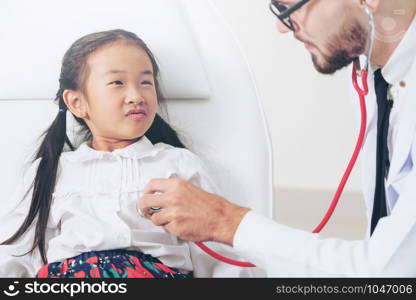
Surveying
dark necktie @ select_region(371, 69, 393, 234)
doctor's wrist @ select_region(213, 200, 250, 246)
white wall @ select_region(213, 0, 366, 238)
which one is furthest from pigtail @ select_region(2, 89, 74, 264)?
dark necktie @ select_region(371, 69, 393, 234)

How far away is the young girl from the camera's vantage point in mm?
1121

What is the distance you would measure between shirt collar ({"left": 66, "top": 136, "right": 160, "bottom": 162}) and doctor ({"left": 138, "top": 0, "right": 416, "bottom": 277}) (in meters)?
0.13

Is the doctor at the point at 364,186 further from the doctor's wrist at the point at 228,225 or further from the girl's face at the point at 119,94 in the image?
the girl's face at the point at 119,94

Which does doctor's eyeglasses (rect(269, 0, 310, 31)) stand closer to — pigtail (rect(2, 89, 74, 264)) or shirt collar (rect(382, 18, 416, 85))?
shirt collar (rect(382, 18, 416, 85))

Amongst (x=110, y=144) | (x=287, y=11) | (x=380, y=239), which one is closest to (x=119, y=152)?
(x=110, y=144)

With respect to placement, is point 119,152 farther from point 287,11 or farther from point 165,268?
point 287,11

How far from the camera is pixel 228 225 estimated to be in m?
1.05

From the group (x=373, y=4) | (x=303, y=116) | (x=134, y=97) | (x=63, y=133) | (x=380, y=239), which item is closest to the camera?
(x=380, y=239)

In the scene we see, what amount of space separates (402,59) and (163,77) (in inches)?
17.9

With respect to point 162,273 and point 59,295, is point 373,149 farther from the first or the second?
point 59,295

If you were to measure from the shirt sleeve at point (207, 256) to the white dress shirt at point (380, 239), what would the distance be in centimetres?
14

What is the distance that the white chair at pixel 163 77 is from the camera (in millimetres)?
1304

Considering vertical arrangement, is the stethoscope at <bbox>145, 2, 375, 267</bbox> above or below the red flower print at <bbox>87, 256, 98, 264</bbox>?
above

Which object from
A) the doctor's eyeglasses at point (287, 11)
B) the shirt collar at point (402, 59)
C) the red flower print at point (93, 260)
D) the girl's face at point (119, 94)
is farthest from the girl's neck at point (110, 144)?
the shirt collar at point (402, 59)
